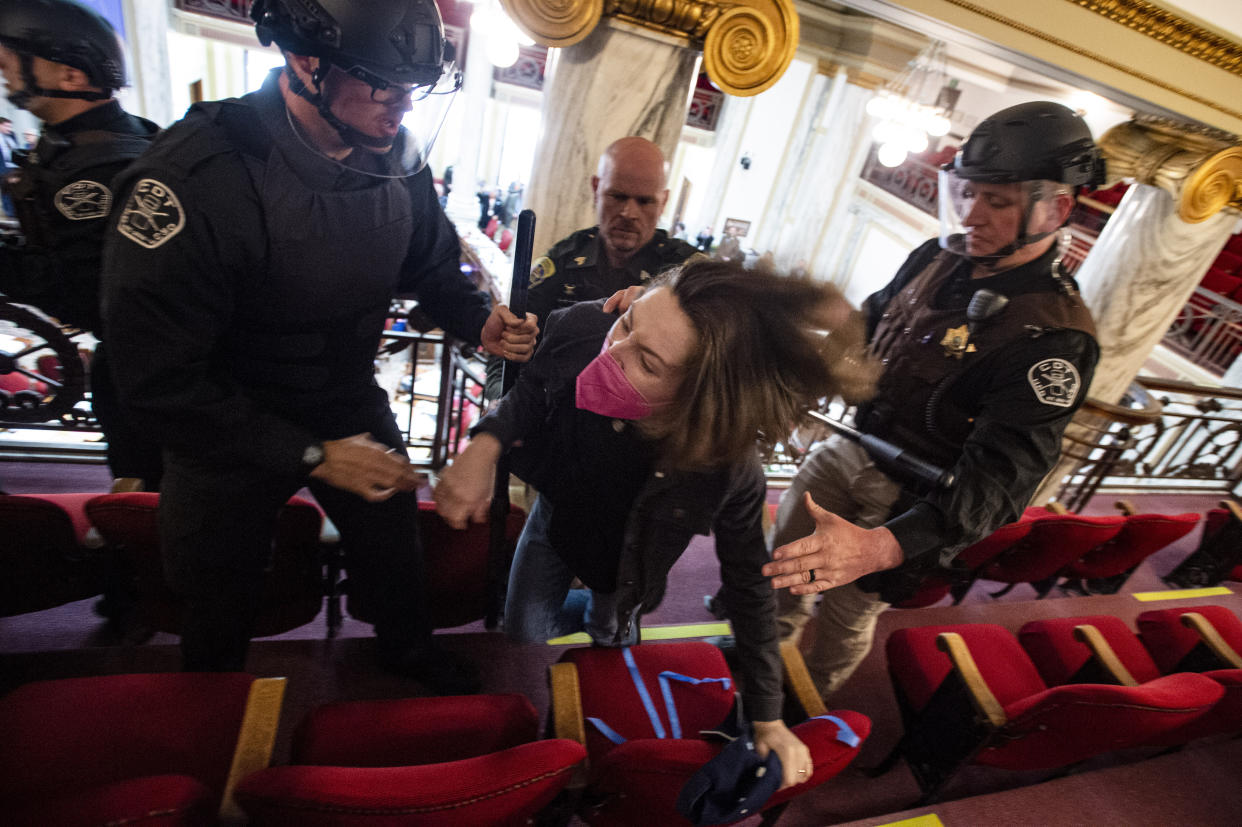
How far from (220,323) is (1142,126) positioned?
15.6 feet

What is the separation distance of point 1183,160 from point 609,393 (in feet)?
13.9

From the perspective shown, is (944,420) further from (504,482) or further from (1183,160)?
(1183,160)

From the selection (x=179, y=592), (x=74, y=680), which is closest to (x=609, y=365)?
(x=179, y=592)

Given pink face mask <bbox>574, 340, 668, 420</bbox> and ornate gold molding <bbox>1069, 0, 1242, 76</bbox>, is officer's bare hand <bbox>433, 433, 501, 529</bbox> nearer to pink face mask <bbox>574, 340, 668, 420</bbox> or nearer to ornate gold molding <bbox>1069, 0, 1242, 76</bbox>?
pink face mask <bbox>574, 340, 668, 420</bbox>

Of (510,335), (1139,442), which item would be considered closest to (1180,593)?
(1139,442)

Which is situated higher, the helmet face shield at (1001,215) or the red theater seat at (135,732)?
the helmet face shield at (1001,215)

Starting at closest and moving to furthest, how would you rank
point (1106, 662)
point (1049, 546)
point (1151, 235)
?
1. point (1106, 662)
2. point (1049, 546)
3. point (1151, 235)

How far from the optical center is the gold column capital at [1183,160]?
11.0 feet

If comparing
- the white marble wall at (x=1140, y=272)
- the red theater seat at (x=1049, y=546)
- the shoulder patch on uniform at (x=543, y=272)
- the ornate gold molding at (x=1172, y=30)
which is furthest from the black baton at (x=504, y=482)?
the white marble wall at (x=1140, y=272)

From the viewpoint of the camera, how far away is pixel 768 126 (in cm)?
1288

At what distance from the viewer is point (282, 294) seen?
4.69ft

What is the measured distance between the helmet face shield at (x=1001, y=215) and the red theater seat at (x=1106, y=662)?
1392 millimetres

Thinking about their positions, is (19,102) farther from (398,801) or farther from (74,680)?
(398,801)

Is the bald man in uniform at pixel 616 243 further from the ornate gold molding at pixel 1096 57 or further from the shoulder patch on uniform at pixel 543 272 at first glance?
the ornate gold molding at pixel 1096 57
